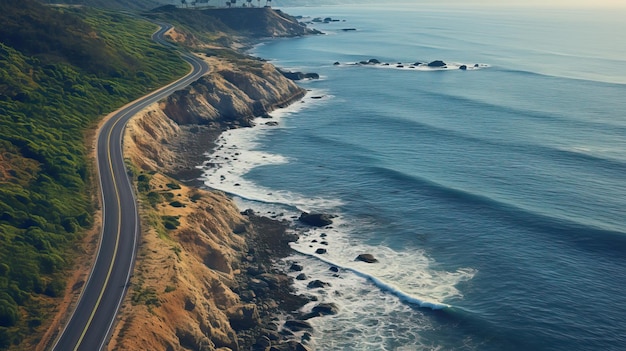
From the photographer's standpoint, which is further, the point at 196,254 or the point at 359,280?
the point at 359,280

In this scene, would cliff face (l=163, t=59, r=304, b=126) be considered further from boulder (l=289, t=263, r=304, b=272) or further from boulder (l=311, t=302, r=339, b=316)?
boulder (l=311, t=302, r=339, b=316)

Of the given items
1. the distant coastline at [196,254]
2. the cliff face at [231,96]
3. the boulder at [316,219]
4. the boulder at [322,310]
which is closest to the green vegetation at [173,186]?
the distant coastline at [196,254]

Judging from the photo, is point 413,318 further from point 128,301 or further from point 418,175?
point 418,175

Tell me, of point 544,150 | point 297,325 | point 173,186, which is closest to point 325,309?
point 297,325

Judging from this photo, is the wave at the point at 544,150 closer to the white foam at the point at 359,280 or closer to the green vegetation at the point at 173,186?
the white foam at the point at 359,280

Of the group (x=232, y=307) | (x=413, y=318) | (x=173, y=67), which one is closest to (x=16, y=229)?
(x=232, y=307)

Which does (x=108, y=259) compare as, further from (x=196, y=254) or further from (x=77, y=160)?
(x=77, y=160)
